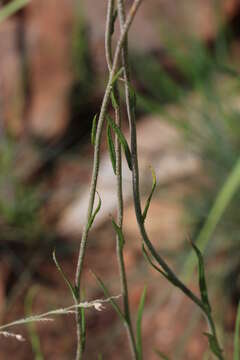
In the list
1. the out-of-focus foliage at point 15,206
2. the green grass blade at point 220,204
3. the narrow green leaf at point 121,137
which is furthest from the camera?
the out-of-focus foliage at point 15,206

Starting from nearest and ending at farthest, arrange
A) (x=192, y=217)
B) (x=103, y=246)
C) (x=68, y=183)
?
(x=192, y=217)
(x=103, y=246)
(x=68, y=183)

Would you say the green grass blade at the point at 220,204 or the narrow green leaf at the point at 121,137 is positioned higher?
A: the narrow green leaf at the point at 121,137

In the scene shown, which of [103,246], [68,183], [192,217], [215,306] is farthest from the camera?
[68,183]

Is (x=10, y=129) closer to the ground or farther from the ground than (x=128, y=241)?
farther from the ground

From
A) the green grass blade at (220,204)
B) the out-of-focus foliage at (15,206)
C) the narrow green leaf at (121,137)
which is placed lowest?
the out-of-focus foliage at (15,206)

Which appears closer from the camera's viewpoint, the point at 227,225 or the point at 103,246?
the point at 227,225

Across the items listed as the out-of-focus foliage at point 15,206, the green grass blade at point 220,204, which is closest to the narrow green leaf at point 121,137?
the green grass blade at point 220,204

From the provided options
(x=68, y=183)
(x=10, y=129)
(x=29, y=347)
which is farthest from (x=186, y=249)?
(x=10, y=129)

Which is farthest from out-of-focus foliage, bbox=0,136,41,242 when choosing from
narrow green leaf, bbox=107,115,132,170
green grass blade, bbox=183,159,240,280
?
narrow green leaf, bbox=107,115,132,170

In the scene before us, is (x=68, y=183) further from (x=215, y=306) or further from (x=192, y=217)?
(x=215, y=306)

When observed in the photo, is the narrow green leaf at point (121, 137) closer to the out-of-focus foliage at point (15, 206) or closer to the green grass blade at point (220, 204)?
the green grass blade at point (220, 204)

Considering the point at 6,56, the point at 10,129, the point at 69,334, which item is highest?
the point at 6,56
